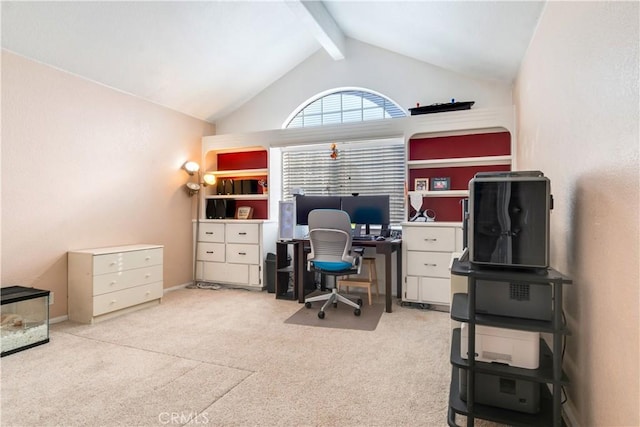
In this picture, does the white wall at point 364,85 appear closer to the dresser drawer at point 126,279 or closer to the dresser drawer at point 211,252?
the dresser drawer at point 211,252

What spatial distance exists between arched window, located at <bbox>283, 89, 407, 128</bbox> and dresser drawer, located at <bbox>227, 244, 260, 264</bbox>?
1828 mm

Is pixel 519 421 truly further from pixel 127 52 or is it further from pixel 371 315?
pixel 127 52

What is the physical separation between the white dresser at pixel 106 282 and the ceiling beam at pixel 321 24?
290cm

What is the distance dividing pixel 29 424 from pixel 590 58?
3015 millimetres

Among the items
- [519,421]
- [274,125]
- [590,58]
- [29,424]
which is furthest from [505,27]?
[29,424]

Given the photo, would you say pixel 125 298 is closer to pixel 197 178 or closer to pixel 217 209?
pixel 217 209

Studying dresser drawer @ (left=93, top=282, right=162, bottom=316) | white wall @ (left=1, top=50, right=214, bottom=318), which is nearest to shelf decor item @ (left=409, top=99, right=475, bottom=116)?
white wall @ (left=1, top=50, right=214, bottom=318)

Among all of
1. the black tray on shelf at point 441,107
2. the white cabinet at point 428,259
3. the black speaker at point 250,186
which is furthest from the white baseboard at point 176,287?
the black tray on shelf at point 441,107

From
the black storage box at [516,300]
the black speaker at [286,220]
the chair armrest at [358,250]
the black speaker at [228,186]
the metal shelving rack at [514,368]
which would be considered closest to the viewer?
the metal shelving rack at [514,368]

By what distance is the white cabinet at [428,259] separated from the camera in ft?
11.1

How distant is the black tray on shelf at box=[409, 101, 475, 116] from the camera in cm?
362

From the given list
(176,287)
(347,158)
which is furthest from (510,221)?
(176,287)

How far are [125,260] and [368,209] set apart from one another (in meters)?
2.62

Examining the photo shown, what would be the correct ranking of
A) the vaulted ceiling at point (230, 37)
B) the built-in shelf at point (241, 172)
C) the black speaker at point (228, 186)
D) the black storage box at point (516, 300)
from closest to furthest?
1. the black storage box at point (516, 300)
2. the vaulted ceiling at point (230, 37)
3. the built-in shelf at point (241, 172)
4. the black speaker at point (228, 186)
